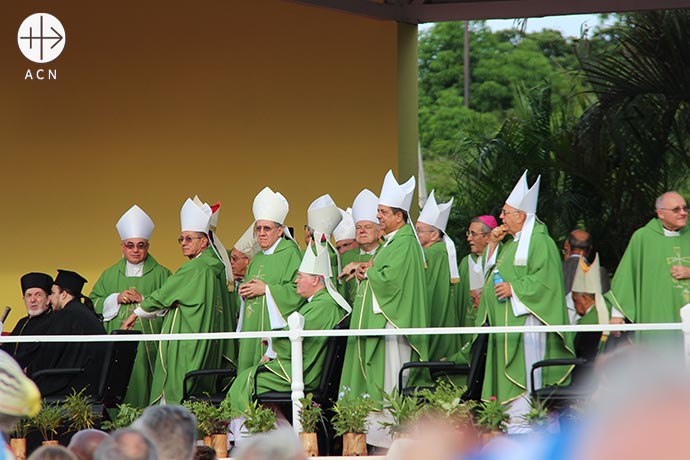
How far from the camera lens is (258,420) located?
7980 millimetres

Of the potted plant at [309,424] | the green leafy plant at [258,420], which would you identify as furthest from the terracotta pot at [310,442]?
the green leafy plant at [258,420]

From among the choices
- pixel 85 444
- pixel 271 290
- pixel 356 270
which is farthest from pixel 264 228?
pixel 85 444

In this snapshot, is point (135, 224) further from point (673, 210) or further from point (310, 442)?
point (673, 210)

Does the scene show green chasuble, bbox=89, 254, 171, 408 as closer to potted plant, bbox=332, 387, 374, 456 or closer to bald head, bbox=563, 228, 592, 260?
potted plant, bbox=332, 387, 374, 456

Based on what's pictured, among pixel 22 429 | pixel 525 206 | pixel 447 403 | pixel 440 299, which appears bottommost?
pixel 22 429

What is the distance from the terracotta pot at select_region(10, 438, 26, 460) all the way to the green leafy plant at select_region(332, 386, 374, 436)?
2.10 meters

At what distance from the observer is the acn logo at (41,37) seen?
42.7 ft

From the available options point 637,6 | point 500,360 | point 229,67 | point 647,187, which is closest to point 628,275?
point 500,360

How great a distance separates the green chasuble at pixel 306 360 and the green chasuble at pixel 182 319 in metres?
0.84

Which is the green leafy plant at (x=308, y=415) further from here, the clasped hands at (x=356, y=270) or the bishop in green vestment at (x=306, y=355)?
the clasped hands at (x=356, y=270)

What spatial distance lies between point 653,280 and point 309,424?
278cm

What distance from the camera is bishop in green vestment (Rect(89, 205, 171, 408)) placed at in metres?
9.82

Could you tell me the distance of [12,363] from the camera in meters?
3.01

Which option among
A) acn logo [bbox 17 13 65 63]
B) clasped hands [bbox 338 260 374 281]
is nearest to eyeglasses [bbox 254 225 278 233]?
clasped hands [bbox 338 260 374 281]
